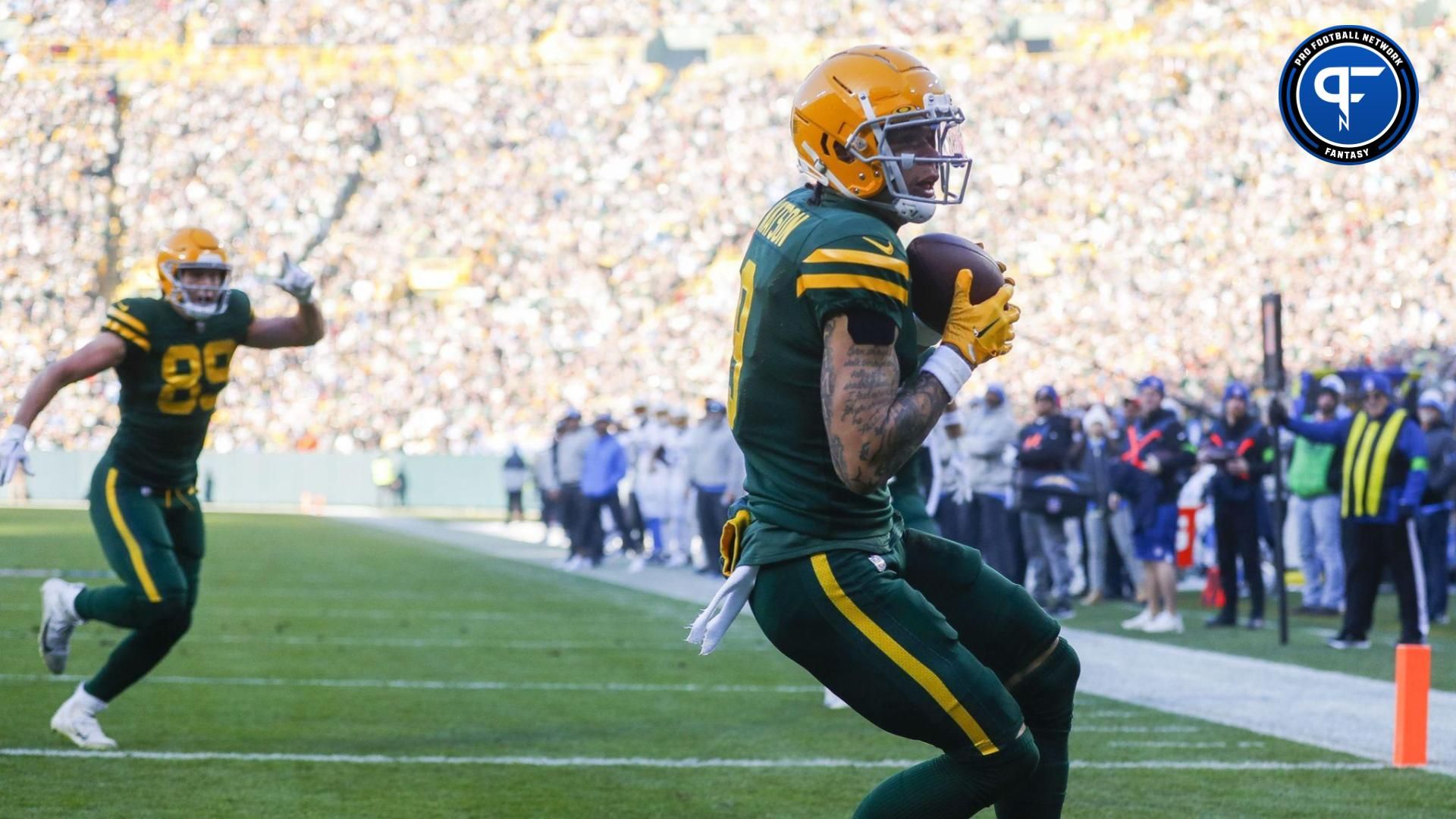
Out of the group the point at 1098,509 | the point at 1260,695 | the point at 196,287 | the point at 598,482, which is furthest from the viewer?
the point at 598,482

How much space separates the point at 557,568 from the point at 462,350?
18222 mm

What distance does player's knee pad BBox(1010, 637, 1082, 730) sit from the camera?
398 cm

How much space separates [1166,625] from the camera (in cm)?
1315

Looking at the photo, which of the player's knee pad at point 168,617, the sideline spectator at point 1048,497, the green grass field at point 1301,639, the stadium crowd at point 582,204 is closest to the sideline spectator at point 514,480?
the stadium crowd at point 582,204

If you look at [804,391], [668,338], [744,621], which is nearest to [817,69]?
[804,391]

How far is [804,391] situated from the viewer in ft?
11.7

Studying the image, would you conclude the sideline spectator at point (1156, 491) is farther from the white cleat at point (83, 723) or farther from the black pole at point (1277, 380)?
the white cleat at point (83, 723)

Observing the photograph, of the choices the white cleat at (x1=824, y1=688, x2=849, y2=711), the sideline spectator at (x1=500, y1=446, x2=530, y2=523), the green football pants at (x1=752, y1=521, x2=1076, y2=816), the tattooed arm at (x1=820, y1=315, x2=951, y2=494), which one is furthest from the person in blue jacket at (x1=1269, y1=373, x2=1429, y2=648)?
the sideline spectator at (x1=500, y1=446, x2=530, y2=523)

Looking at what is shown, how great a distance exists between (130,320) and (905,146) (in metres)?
4.16

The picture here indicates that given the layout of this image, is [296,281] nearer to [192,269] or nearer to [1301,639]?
[192,269]

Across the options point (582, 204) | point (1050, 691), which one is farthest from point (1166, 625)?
point (582, 204)

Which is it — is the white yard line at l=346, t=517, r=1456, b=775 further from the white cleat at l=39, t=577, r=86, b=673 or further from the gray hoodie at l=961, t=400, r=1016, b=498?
the white cleat at l=39, t=577, r=86, b=673

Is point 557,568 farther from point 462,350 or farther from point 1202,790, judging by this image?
point 462,350

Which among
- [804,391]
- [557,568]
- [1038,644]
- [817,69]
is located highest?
[817,69]
